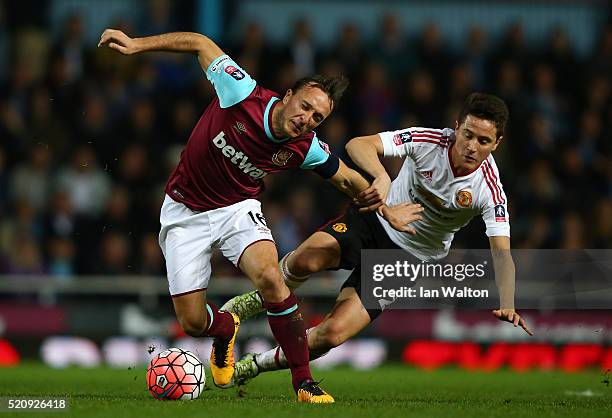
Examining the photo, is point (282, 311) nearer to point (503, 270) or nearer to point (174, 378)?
point (174, 378)

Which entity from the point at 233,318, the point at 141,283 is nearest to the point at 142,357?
the point at 141,283

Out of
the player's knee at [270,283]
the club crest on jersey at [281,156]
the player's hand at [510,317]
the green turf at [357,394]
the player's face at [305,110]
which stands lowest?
the green turf at [357,394]

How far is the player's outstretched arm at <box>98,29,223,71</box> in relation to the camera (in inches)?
272

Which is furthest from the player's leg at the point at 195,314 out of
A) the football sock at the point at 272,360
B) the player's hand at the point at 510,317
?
the player's hand at the point at 510,317

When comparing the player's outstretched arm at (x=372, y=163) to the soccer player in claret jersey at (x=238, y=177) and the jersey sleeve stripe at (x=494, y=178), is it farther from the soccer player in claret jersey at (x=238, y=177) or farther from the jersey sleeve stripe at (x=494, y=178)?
the jersey sleeve stripe at (x=494, y=178)

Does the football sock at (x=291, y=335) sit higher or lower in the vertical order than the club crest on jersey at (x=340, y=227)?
lower

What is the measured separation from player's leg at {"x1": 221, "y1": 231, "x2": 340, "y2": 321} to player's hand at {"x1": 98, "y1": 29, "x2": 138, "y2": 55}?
1.85 meters

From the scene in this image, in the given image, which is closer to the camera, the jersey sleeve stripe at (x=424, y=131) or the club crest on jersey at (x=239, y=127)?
the club crest on jersey at (x=239, y=127)

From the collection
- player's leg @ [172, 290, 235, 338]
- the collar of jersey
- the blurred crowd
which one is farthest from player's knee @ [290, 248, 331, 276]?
the blurred crowd

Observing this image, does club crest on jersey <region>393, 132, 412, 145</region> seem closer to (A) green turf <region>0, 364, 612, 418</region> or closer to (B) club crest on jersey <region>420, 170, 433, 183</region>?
(B) club crest on jersey <region>420, 170, 433, 183</region>

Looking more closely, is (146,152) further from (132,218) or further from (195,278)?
(195,278)

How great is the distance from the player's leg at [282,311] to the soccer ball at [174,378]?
23.0 inches

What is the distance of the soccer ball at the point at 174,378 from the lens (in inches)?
280

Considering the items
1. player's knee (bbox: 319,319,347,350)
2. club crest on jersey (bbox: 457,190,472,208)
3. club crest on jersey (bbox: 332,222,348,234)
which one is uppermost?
club crest on jersey (bbox: 457,190,472,208)
